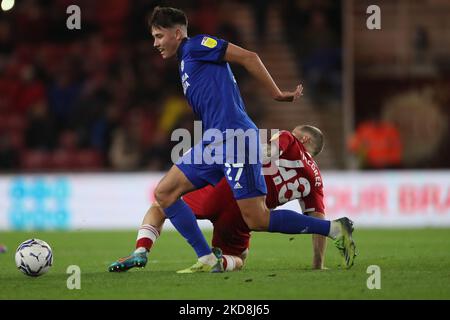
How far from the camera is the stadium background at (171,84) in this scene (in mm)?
16578

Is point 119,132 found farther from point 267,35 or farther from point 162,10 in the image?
point 162,10

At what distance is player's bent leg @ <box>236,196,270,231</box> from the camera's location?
742 centimetres

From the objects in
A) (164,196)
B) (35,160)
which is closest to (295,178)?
(164,196)

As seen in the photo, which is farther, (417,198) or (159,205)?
(417,198)

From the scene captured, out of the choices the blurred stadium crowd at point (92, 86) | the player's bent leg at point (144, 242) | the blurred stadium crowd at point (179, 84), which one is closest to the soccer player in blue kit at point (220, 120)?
the player's bent leg at point (144, 242)

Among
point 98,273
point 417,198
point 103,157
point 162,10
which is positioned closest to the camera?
point 162,10

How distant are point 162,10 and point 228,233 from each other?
6.37ft

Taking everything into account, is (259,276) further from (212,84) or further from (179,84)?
(179,84)

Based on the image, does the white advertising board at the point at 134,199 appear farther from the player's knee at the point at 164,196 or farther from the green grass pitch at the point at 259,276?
the player's knee at the point at 164,196

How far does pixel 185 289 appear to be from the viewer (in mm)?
6852

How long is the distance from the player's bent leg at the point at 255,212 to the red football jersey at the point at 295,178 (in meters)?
0.72

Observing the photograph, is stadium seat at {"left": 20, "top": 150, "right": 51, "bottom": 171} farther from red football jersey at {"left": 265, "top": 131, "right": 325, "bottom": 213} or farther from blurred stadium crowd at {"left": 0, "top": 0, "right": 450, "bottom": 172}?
red football jersey at {"left": 265, "top": 131, "right": 325, "bottom": 213}

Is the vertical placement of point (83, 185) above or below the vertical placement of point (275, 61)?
below

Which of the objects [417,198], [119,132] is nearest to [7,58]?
[119,132]
